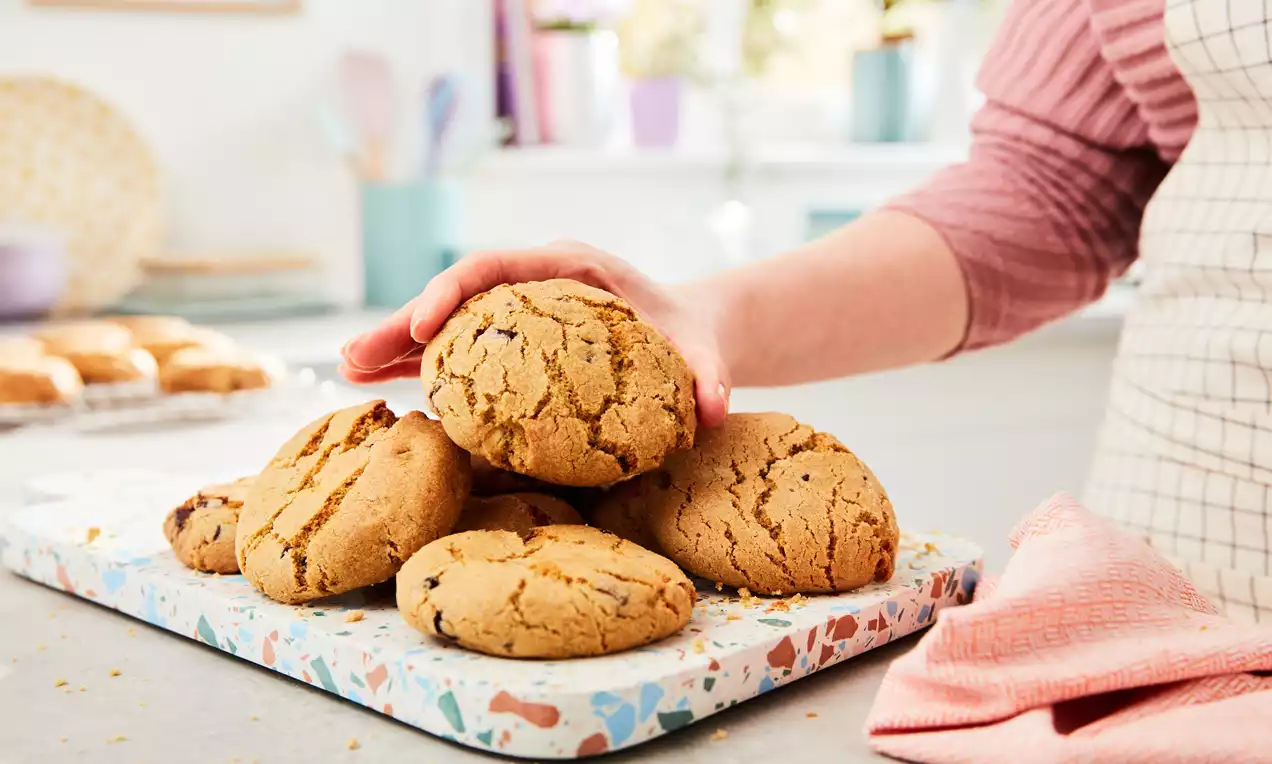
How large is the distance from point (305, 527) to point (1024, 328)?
781 millimetres

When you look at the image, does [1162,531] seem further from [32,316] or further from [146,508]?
[32,316]

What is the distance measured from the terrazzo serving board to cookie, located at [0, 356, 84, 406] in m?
0.77

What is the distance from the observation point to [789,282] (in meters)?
1.05

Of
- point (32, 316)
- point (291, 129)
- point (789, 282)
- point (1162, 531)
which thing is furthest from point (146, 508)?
point (291, 129)

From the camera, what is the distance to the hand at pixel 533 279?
76 centimetres

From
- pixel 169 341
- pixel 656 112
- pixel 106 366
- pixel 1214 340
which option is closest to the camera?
pixel 1214 340

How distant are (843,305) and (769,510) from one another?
0.40 meters

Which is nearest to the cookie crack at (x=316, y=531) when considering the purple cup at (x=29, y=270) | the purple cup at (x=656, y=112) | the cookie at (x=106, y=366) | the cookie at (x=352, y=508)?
the cookie at (x=352, y=508)

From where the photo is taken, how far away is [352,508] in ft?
2.24

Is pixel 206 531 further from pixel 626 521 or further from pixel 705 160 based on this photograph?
pixel 705 160

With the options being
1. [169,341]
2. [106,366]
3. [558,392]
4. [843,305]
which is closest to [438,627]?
[558,392]

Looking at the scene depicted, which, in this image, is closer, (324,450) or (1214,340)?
→ (324,450)

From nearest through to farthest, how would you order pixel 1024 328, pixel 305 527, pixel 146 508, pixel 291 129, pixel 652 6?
1. pixel 305 527
2. pixel 146 508
3. pixel 1024 328
4. pixel 291 129
5. pixel 652 6

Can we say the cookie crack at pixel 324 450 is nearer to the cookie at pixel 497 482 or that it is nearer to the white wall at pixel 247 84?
the cookie at pixel 497 482
